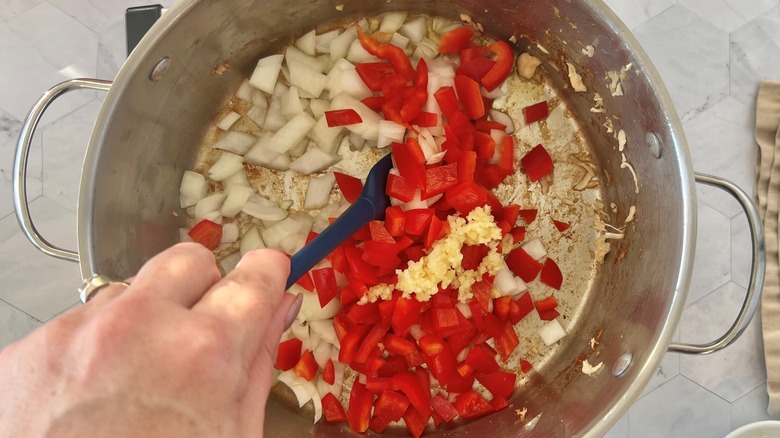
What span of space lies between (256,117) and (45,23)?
2.12 ft

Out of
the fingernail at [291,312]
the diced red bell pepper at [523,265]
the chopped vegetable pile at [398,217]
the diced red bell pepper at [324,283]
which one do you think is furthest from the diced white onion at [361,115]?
the fingernail at [291,312]

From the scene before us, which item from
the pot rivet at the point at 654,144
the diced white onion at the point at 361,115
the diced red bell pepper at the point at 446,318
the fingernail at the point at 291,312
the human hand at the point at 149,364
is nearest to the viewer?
the human hand at the point at 149,364

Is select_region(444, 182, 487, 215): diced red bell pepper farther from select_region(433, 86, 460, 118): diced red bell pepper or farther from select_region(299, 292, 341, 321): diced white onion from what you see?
select_region(299, 292, 341, 321): diced white onion

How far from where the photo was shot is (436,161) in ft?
4.08

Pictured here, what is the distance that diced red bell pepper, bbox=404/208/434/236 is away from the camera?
1187 millimetres

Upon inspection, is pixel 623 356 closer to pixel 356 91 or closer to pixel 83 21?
pixel 356 91

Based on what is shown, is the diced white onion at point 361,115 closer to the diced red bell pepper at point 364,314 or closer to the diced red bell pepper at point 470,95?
the diced red bell pepper at point 470,95

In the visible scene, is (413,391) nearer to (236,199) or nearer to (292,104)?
(236,199)

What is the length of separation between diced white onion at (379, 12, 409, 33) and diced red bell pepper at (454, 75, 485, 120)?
0.21 metres

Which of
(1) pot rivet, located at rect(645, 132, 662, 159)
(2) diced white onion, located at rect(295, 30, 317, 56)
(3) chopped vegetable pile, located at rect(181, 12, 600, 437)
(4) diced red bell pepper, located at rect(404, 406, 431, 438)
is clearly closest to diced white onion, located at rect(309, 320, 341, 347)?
(3) chopped vegetable pile, located at rect(181, 12, 600, 437)

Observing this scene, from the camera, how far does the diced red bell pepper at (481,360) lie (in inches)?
49.6

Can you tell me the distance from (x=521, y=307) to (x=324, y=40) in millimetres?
824

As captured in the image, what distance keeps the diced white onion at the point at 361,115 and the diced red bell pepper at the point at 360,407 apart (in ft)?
1.98

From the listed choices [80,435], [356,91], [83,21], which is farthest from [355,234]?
[83,21]
